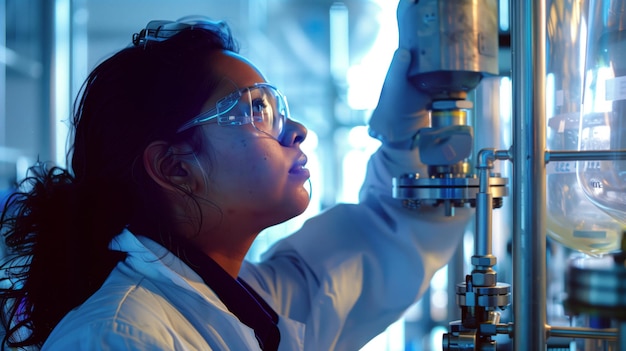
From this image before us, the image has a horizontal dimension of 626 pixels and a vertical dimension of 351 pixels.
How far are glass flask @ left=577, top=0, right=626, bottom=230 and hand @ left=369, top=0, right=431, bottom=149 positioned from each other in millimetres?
244

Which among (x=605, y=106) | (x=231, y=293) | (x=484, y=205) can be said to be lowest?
(x=231, y=293)

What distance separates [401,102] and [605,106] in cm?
37

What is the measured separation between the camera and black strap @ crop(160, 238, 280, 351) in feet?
2.62

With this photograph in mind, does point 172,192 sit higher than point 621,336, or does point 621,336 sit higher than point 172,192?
point 172,192

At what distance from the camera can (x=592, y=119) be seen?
0.64 m

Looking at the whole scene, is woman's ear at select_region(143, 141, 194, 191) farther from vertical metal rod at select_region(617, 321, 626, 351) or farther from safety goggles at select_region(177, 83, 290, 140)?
vertical metal rod at select_region(617, 321, 626, 351)

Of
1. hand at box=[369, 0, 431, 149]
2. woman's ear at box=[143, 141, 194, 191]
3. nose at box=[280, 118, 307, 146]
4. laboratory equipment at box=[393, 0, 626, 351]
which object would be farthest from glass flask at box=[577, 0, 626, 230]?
woman's ear at box=[143, 141, 194, 191]

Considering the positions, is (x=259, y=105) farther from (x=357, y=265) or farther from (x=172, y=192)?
(x=357, y=265)

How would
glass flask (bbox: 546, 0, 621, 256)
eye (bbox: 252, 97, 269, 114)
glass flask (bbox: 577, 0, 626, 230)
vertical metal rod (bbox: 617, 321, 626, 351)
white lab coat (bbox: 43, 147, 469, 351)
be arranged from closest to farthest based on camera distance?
vertical metal rod (bbox: 617, 321, 626, 351) → glass flask (bbox: 577, 0, 626, 230) → glass flask (bbox: 546, 0, 621, 256) → eye (bbox: 252, 97, 269, 114) → white lab coat (bbox: 43, 147, 469, 351)

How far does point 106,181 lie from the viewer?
807mm

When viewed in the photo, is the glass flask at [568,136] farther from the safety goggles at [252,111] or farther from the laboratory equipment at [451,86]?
the safety goggles at [252,111]

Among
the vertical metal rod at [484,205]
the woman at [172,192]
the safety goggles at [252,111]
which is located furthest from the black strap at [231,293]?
the vertical metal rod at [484,205]

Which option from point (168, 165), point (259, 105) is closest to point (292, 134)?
point (259, 105)

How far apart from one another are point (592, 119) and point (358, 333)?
0.60m
